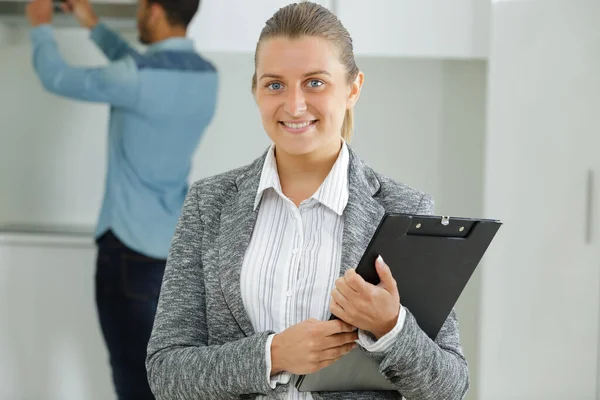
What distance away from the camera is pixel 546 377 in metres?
2.71

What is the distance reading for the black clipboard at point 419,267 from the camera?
1.05m

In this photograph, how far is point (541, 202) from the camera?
2.66m

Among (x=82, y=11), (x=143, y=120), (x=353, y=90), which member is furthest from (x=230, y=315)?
(x=82, y=11)

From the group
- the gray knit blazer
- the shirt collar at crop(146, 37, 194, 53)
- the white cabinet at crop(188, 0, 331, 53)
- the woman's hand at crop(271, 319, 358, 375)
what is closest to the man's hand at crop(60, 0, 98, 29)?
the shirt collar at crop(146, 37, 194, 53)

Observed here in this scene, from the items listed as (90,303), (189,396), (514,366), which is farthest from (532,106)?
(189,396)

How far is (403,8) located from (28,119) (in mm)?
1283

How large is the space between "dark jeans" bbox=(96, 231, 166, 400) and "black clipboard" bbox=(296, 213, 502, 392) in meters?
1.52

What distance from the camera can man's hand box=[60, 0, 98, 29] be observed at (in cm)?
261

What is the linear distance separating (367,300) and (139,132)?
5.54ft

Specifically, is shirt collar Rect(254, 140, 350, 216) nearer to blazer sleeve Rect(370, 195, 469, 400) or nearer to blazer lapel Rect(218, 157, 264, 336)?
blazer lapel Rect(218, 157, 264, 336)

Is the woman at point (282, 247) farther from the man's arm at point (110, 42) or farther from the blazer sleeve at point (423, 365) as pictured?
the man's arm at point (110, 42)

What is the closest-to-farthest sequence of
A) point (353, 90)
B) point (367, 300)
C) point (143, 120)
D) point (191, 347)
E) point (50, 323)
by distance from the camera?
point (367, 300) → point (191, 347) → point (353, 90) → point (143, 120) → point (50, 323)

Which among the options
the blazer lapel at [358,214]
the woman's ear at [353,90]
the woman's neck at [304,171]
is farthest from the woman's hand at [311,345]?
the woman's ear at [353,90]

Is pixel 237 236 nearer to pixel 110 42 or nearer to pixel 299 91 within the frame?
pixel 299 91
